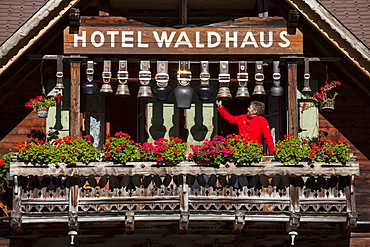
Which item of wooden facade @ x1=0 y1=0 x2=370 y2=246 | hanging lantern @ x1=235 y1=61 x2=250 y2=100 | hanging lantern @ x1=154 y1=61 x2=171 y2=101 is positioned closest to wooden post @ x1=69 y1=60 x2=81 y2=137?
wooden facade @ x1=0 y1=0 x2=370 y2=246

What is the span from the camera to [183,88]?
51.7 feet

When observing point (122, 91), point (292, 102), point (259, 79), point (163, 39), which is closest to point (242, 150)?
point (292, 102)

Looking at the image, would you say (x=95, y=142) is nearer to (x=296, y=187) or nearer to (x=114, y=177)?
(x=114, y=177)

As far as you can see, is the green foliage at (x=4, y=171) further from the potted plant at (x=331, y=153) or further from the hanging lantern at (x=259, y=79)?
the potted plant at (x=331, y=153)

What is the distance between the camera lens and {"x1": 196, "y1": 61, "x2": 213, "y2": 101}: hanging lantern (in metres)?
15.8

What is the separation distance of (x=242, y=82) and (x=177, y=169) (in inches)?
83.6

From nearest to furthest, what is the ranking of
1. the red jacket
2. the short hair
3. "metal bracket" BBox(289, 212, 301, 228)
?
1. "metal bracket" BBox(289, 212, 301, 228)
2. the red jacket
3. the short hair

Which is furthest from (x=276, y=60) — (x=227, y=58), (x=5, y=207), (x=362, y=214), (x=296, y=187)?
(x=5, y=207)

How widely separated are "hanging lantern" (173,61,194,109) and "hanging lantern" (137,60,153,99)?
50 cm

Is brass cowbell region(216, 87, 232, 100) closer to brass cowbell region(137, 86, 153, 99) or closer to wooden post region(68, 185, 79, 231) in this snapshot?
brass cowbell region(137, 86, 153, 99)

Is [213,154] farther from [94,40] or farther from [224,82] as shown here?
[94,40]

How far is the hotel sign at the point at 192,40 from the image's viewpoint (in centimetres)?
1596

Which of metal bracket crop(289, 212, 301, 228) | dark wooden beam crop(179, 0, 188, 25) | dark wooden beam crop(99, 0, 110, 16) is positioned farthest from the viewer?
dark wooden beam crop(99, 0, 110, 16)

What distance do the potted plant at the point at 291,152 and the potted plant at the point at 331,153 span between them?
Result: 141 mm
